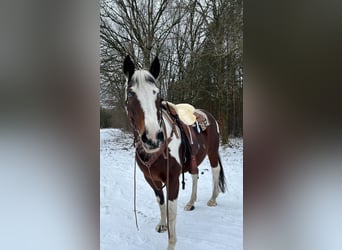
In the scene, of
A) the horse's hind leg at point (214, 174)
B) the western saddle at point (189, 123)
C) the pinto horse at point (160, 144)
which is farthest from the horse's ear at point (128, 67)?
the horse's hind leg at point (214, 174)

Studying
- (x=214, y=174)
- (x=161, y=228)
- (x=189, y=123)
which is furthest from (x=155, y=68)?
(x=161, y=228)

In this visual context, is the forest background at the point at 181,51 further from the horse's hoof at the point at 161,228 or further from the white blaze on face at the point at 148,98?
the horse's hoof at the point at 161,228

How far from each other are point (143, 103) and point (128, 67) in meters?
0.11

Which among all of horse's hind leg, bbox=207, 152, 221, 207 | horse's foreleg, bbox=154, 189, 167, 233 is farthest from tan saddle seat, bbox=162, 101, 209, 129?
horse's foreleg, bbox=154, 189, 167, 233

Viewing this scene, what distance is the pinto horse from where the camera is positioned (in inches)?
28.0

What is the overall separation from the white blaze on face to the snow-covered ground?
7cm

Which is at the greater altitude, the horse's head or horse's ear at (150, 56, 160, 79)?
horse's ear at (150, 56, 160, 79)

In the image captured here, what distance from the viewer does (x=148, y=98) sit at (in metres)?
0.71

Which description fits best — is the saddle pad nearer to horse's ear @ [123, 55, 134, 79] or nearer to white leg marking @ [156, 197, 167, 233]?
horse's ear @ [123, 55, 134, 79]

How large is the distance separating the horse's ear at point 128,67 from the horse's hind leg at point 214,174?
0.34 m
